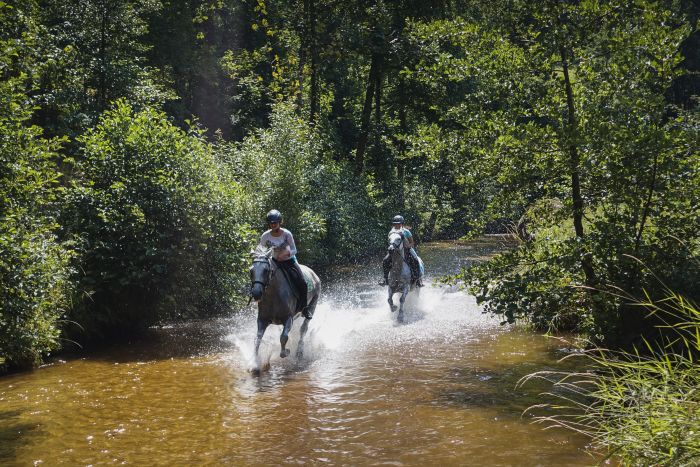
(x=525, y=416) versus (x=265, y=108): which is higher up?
(x=265, y=108)

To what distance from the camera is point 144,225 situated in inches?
593

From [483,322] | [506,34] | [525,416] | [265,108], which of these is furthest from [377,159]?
[525,416]

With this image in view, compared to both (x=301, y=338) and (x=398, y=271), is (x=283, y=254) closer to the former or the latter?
(x=301, y=338)

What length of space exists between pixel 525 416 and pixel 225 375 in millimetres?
5363

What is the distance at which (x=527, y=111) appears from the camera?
11562 millimetres

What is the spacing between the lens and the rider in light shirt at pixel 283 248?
39.7ft

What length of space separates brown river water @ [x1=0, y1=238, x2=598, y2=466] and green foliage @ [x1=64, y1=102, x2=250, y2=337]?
1.04 m

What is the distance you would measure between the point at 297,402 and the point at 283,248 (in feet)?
12.4

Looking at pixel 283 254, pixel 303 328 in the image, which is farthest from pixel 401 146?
pixel 283 254

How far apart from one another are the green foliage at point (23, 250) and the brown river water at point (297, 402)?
744mm

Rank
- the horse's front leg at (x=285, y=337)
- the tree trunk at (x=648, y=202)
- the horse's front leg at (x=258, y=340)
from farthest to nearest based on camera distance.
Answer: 1. the horse's front leg at (x=285, y=337)
2. the horse's front leg at (x=258, y=340)
3. the tree trunk at (x=648, y=202)

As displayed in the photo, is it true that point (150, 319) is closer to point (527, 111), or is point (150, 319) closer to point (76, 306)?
point (76, 306)

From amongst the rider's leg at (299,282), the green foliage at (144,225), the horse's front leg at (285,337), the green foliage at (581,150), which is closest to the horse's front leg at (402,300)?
the rider's leg at (299,282)

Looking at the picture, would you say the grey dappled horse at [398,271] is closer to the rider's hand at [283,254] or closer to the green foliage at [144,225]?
the green foliage at [144,225]
